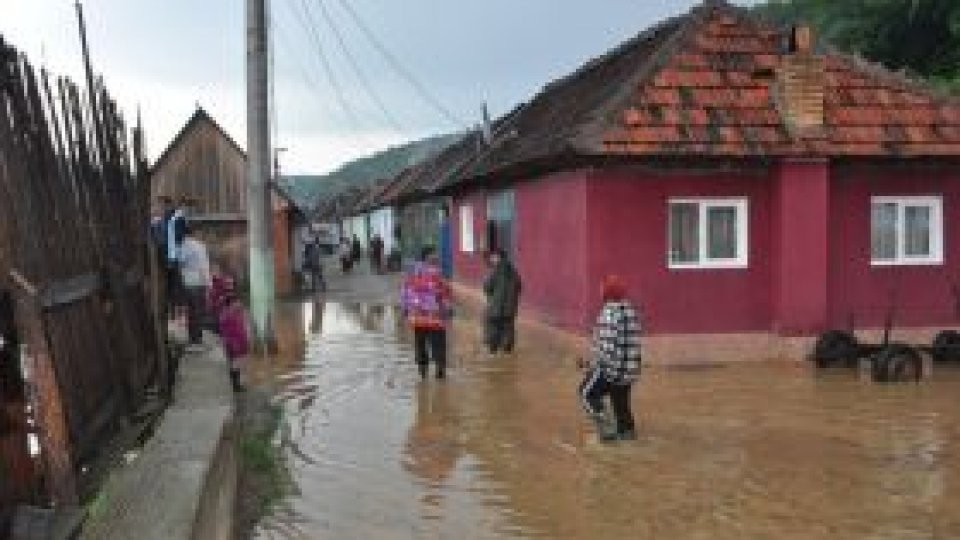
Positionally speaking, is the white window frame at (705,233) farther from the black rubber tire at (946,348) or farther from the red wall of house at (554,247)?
the black rubber tire at (946,348)

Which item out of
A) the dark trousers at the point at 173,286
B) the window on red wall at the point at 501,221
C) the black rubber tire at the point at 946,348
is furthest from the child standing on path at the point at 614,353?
the window on red wall at the point at 501,221

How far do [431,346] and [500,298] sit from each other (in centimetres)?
262

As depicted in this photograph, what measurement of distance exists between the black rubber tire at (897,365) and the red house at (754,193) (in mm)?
1948

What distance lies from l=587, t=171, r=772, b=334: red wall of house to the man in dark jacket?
1.24m

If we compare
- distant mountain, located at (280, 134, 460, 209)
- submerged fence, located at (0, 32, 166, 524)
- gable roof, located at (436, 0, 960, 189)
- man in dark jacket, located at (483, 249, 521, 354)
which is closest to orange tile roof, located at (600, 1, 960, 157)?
gable roof, located at (436, 0, 960, 189)

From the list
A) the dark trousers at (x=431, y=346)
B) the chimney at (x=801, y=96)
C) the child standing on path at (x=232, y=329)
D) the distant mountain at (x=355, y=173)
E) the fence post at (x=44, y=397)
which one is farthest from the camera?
the distant mountain at (x=355, y=173)

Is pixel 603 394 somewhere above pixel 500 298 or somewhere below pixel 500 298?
below

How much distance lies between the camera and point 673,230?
62.5ft

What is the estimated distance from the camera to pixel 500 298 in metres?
19.4

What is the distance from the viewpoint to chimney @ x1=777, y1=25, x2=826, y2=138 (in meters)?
18.7

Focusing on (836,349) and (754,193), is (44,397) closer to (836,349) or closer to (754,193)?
(836,349)

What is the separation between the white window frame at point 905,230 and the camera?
19.6 meters

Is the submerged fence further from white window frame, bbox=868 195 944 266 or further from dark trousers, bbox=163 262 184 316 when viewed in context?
white window frame, bbox=868 195 944 266

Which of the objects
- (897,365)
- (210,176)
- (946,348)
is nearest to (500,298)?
(897,365)
